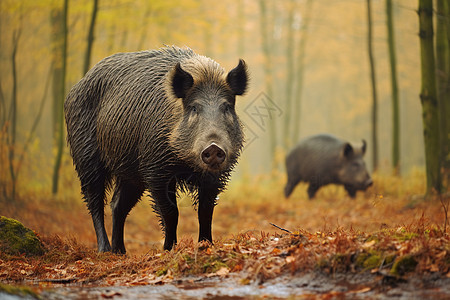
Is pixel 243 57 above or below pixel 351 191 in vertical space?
above

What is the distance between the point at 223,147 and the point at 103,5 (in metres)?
9.90

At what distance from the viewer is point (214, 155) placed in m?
5.07

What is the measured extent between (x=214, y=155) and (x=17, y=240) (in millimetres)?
2756

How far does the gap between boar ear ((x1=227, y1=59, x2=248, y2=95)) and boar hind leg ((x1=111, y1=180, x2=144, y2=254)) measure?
2018 millimetres

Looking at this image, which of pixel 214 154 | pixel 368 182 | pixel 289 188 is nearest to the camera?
pixel 214 154

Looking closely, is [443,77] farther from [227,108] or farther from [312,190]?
[227,108]

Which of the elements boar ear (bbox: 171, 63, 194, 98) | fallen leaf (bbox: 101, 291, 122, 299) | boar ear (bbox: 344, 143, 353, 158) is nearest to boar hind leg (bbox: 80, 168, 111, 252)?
boar ear (bbox: 171, 63, 194, 98)

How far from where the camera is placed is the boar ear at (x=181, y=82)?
5762mm

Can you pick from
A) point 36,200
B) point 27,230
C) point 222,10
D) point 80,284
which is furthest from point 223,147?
point 222,10

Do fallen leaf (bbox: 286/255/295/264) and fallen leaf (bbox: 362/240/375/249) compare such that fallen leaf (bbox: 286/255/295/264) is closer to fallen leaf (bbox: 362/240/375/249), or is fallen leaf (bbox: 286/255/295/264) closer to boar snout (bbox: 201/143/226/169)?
fallen leaf (bbox: 362/240/375/249)

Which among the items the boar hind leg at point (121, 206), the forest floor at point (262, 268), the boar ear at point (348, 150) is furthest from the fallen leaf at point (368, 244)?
the boar ear at point (348, 150)

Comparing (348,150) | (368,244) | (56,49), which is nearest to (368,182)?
(348,150)

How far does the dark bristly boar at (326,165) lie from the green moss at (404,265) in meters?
9.92

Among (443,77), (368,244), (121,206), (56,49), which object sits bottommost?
(121,206)
